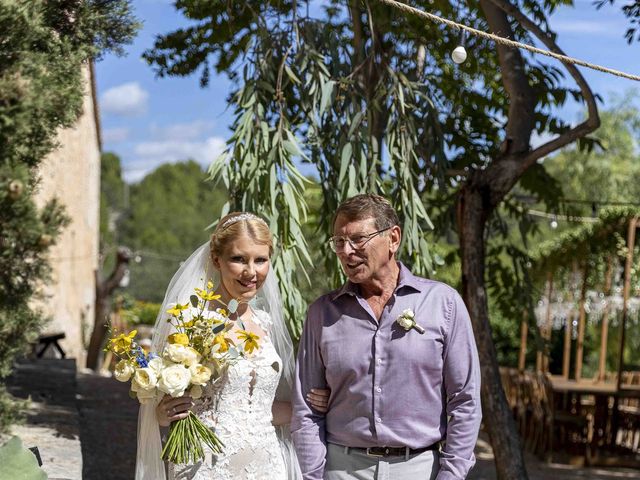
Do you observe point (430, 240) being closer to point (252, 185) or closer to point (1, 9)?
point (252, 185)

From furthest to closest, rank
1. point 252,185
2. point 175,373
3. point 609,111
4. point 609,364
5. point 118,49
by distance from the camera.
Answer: point 609,111 → point 609,364 → point 252,185 → point 118,49 → point 175,373

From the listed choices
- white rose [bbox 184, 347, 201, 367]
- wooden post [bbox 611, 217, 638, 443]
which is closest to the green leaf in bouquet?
white rose [bbox 184, 347, 201, 367]

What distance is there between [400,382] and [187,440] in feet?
2.40

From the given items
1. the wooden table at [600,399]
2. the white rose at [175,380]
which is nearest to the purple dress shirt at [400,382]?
the white rose at [175,380]

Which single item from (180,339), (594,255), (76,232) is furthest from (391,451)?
(76,232)

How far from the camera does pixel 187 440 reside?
318 centimetres

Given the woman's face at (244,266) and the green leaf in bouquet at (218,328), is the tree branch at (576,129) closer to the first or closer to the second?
the woman's face at (244,266)

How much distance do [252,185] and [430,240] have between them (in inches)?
101

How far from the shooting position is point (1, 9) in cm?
340

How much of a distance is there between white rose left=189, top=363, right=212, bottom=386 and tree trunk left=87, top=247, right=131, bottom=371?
18698 mm

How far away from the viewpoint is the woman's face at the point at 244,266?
11.0ft

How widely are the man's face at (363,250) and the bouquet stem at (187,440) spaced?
0.71 meters

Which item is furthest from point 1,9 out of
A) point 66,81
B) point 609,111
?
point 609,111

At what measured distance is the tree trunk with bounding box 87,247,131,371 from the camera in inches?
842
